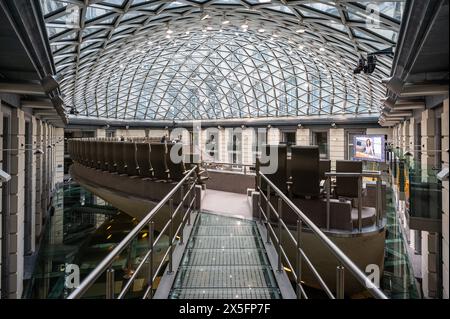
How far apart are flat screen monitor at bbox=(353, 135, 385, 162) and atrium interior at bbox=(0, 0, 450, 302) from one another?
11 cm

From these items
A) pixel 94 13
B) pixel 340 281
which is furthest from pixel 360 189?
pixel 94 13

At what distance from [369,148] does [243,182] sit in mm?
18669

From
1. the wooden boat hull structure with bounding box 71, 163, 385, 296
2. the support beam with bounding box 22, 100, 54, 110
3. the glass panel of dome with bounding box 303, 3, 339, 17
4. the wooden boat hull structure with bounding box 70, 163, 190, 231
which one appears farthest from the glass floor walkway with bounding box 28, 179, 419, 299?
the glass panel of dome with bounding box 303, 3, 339, 17

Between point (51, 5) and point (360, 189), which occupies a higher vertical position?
point (51, 5)

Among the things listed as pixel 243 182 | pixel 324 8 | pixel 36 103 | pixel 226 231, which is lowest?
pixel 226 231

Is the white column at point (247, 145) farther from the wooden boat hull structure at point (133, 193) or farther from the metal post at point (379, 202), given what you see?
the metal post at point (379, 202)

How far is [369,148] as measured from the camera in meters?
27.7

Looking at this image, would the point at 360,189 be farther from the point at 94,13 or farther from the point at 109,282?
the point at 94,13

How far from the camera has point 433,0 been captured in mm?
3998

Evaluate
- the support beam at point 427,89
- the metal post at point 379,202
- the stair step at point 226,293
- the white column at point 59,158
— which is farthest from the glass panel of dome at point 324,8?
the white column at point 59,158

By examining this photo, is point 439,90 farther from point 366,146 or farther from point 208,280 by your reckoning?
point 366,146
